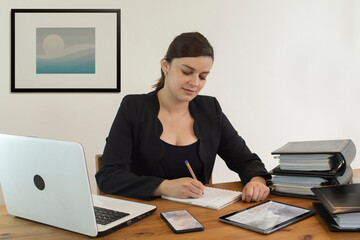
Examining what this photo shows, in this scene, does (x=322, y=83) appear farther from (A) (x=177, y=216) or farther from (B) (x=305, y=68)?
(A) (x=177, y=216)

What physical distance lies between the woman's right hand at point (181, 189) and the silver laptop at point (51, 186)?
192 millimetres

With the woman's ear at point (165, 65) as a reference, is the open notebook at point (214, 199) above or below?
below

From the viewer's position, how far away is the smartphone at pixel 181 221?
920 millimetres

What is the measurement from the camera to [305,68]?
3.11 m

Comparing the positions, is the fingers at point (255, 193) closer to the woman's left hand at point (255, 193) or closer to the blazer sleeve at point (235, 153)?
the woman's left hand at point (255, 193)

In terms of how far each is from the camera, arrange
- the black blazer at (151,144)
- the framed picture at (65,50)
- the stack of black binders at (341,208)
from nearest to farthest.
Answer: the stack of black binders at (341,208), the black blazer at (151,144), the framed picture at (65,50)

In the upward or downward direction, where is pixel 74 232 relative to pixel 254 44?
downward

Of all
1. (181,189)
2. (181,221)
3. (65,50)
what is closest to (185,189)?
(181,189)

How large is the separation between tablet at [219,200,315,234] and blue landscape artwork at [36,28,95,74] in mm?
2012

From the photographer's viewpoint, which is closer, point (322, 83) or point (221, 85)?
point (221, 85)

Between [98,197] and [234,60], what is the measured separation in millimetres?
2042

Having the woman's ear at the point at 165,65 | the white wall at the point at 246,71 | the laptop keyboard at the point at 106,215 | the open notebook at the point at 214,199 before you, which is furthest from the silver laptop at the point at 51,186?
the white wall at the point at 246,71

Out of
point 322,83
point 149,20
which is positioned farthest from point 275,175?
point 322,83

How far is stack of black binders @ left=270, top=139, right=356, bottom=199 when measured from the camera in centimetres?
121
